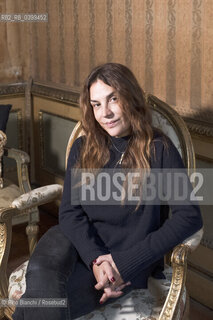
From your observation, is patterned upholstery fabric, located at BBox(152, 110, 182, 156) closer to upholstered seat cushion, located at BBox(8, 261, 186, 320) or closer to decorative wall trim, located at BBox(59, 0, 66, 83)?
upholstered seat cushion, located at BBox(8, 261, 186, 320)

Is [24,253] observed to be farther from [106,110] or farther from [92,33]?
[106,110]

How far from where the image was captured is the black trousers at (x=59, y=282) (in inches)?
63.7

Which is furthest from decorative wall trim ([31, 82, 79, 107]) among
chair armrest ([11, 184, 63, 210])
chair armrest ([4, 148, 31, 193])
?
chair armrest ([11, 184, 63, 210])

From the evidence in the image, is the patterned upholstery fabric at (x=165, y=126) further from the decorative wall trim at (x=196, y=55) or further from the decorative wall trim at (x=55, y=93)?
the decorative wall trim at (x=55, y=93)

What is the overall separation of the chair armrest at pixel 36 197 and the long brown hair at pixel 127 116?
343mm

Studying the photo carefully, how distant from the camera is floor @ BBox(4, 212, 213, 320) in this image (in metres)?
2.62

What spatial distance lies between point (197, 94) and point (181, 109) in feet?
0.44

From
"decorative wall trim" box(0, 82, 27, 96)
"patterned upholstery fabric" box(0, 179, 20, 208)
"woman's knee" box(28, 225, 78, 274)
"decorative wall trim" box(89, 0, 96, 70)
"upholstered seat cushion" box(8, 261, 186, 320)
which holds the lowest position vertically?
"patterned upholstery fabric" box(0, 179, 20, 208)

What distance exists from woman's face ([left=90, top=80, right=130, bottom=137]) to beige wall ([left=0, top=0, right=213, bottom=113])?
2.40ft

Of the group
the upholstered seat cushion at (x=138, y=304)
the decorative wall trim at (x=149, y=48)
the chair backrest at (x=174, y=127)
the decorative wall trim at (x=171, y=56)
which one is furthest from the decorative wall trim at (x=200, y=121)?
the upholstered seat cushion at (x=138, y=304)

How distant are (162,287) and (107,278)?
24cm

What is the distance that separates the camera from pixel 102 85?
6.01ft

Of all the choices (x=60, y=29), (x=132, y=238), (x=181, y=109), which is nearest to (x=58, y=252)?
(x=132, y=238)

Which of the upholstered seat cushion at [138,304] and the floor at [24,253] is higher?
the upholstered seat cushion at [138,304]
